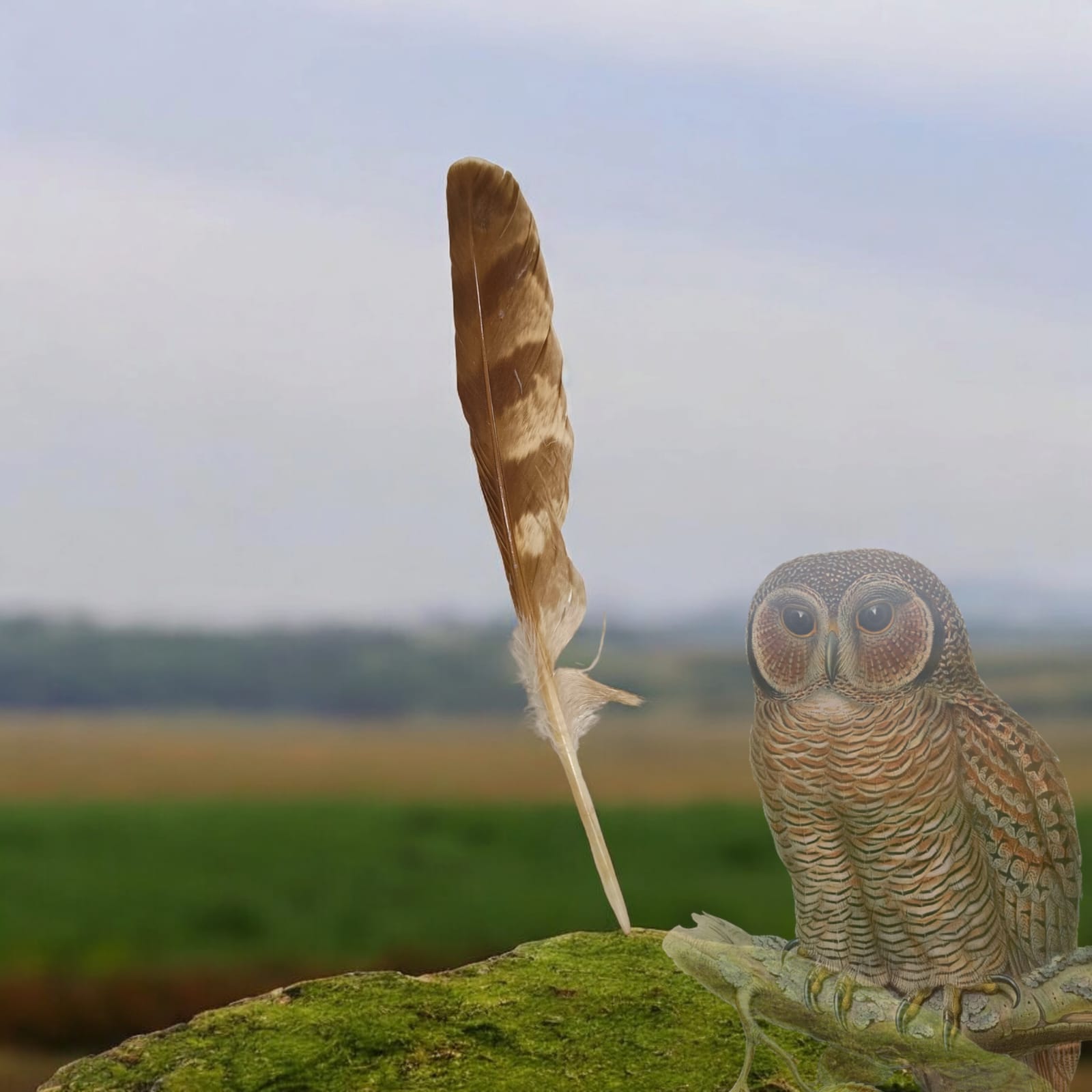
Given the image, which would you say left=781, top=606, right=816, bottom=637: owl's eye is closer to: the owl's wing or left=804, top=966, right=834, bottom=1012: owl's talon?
the owl's wing

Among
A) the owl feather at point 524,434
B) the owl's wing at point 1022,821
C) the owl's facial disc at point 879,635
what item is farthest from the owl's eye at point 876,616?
the owl feather at point 524,434

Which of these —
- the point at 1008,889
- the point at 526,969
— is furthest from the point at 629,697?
the point at 526,969

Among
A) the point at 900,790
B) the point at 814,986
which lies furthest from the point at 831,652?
the point at 814,986

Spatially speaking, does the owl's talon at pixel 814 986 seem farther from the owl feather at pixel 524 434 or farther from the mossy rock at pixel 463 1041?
the mossy rock at pixel 463 1041

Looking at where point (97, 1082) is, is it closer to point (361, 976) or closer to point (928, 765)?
point (361, 976)

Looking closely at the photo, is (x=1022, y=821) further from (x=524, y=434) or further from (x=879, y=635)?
(x=524, y=434)

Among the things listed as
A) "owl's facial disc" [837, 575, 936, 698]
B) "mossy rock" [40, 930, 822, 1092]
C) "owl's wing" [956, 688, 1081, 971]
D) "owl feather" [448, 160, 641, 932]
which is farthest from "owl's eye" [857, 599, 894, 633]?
"mossy rock" [40, 930, 822, 1092]
